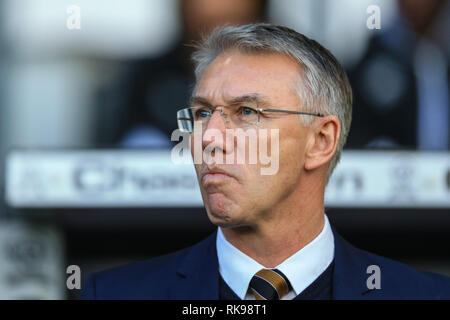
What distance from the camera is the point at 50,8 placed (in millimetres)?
6562

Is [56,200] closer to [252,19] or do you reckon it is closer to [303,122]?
[252,19]

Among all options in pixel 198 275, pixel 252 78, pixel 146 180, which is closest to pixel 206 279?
pixel 198 275

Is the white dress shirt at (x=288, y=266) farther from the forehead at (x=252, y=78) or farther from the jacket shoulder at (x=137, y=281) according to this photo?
the forehead at (x=252, y=78)

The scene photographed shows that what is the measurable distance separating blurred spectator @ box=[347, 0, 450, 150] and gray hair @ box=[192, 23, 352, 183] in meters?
3.68

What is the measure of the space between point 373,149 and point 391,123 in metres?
0.46

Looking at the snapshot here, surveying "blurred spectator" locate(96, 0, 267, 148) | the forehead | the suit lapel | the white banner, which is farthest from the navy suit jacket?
"blurred spectator" locate(96, 0, 267, 148)

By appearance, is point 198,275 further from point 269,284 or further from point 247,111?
point 247,111

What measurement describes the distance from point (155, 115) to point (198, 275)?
12.5ft

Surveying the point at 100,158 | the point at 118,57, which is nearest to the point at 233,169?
Answer: the point at 100,158

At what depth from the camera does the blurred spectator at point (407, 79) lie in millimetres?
6668

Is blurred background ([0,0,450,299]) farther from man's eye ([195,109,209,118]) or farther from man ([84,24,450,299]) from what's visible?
man's eye ([195,109,209,118])

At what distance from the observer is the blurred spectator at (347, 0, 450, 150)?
6.67m

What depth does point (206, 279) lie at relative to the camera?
295 centimetres

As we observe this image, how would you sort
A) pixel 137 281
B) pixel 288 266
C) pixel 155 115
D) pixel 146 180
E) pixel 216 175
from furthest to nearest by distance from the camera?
pixel 155 115, pixel 146 180, pixel 137 281, pixel 288 266, pixel 216 175
